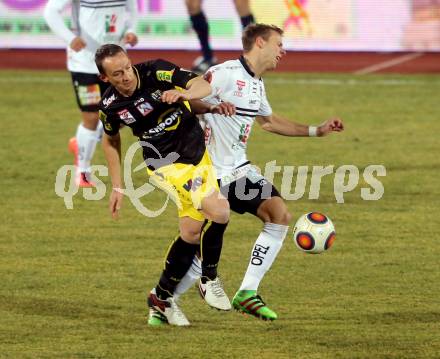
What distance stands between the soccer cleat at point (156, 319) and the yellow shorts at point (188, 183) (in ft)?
2.26

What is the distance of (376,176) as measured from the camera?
12.9 m

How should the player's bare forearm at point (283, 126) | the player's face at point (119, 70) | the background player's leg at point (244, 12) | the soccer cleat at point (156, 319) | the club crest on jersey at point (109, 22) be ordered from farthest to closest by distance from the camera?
the background player's leg at point (244, 12) → the club crest on jersey at point (109, 22) → the player's bare forearm at point (283, 126) → the soccer cleat at point (156, 319) → the player's face at point (119, 70)

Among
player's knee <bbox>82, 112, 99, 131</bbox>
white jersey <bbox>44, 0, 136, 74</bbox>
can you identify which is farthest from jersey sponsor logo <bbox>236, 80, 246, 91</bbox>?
player's knee <bbox>82, 112, 99, 131</bbox>

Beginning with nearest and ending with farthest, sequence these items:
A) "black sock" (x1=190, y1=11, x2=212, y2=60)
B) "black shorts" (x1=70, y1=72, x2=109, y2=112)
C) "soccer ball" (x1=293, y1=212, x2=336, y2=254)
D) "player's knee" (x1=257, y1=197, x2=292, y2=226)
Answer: "player's knee" (x1=257, y1=197, x2=292, y2=226) < "soccer ball" (x1=293, y1=212, x2=336, y2=254) < "black shorts" (x1=70, y1=72, x2=109, y2=112) < "black sock" (x1=190, y1=11, x2=212, y2=60)

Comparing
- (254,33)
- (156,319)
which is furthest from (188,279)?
(254,33)

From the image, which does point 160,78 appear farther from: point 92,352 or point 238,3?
point 238,3

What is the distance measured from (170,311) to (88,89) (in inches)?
203

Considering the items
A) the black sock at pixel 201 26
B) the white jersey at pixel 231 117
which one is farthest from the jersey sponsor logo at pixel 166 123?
the black sock at pixel 201 26

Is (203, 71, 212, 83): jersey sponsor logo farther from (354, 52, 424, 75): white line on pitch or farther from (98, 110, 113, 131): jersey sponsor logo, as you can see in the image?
(354, 52, 424, 75): white line on pitch

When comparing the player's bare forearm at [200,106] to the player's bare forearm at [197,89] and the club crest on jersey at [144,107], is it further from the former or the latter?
the club crest on jersey at [144,107]

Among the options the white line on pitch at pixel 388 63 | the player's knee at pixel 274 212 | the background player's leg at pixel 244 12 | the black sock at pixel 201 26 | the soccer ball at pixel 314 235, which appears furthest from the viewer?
the white line on pitch at pixel 388 63

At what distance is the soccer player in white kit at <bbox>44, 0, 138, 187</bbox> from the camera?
40.6ft

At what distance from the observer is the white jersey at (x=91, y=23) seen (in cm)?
1241

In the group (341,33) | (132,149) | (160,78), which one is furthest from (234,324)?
(341,33)
